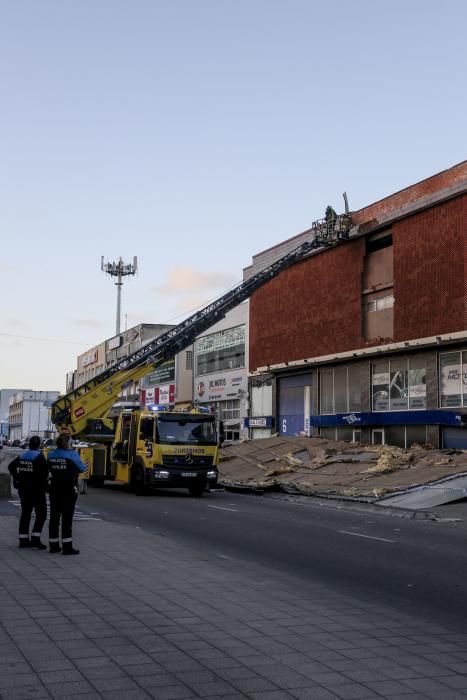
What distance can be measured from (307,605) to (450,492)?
48.2ft

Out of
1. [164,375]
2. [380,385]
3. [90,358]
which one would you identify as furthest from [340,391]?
[90,358]

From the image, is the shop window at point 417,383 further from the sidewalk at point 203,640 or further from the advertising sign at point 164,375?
the advertising sign at point 164,375

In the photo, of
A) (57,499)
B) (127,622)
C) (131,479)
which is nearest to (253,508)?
(131,479)

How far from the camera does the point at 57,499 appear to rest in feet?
37.8

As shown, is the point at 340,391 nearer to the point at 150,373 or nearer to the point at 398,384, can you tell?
the point at 398,384

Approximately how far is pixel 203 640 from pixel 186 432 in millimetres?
18624

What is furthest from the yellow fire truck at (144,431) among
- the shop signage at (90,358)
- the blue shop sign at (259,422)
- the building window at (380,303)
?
the shop signage at (90,358)

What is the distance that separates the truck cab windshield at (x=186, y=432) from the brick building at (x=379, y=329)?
12.4 metres

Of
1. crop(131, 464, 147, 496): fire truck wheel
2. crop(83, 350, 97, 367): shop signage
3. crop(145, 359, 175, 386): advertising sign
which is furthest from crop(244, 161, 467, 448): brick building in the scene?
crop(83, 350, 97, 367): shop signage

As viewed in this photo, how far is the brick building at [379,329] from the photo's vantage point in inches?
1352

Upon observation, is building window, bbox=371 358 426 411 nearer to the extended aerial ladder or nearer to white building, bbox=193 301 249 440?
the extended aerial ladder

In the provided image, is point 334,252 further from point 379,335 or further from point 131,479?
point 131,479

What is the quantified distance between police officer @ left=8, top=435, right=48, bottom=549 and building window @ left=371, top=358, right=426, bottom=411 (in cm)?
2631

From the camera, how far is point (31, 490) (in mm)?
11883
